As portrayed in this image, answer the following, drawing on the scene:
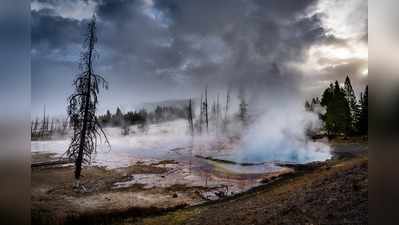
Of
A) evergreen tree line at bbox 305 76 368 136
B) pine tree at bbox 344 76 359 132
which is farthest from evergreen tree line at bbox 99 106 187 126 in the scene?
pine tree at bbox 344 76 359 132

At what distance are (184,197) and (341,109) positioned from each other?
5.08 ft

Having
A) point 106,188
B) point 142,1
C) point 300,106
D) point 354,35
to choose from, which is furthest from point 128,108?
point 354,35

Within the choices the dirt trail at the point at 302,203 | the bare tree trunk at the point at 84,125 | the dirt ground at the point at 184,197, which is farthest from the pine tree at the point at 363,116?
the bare tree trunk at the point at 84,125

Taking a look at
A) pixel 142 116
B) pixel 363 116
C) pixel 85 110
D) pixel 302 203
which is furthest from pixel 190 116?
pixel 363 116

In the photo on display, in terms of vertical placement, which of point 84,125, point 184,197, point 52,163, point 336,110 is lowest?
point 184,197

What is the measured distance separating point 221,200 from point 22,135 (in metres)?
1.68

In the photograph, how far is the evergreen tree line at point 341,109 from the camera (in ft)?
10.6

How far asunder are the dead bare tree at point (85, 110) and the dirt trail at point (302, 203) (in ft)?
2.40

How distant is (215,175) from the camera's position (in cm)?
343

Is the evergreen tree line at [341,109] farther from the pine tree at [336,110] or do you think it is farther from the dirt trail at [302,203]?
the dirt trail at [302,203]

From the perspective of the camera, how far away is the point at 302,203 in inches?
125

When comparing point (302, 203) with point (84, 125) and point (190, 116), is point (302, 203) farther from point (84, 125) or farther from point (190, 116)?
point (84, 125)

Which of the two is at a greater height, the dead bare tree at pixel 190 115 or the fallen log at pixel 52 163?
the dead bare tree at pixel 190 115

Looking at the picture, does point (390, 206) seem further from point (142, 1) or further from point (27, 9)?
point (27, 9)
